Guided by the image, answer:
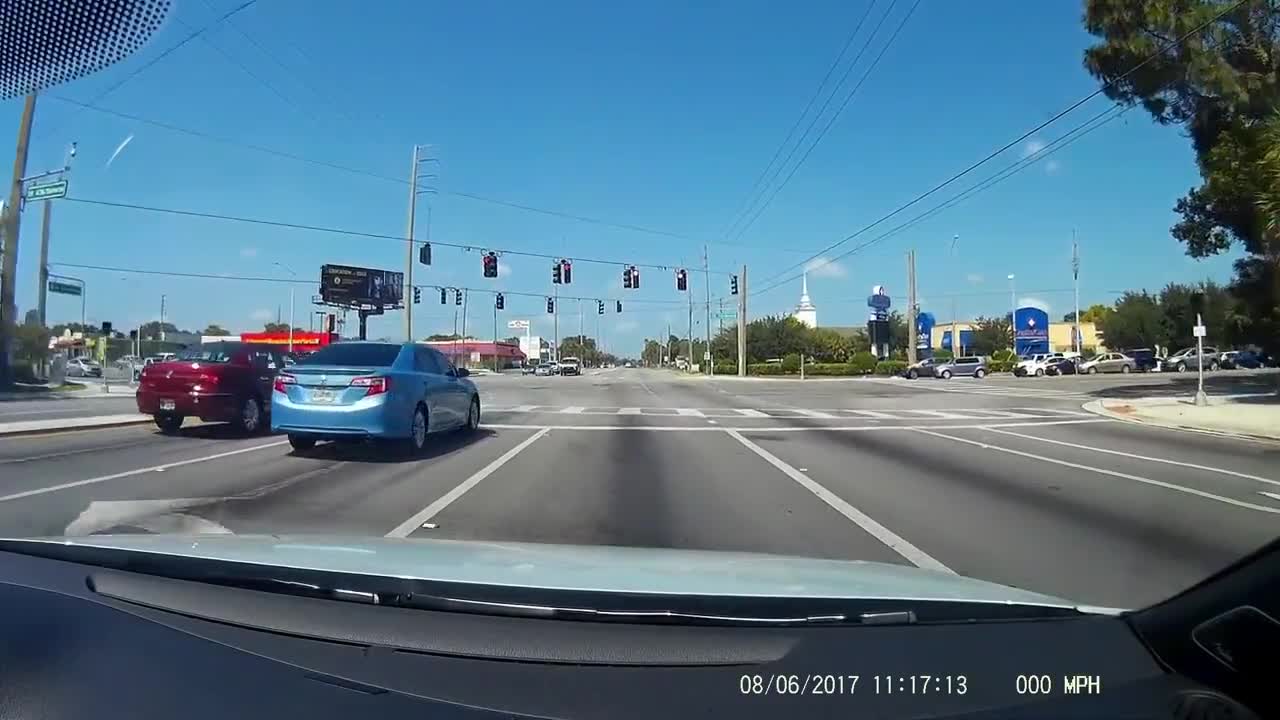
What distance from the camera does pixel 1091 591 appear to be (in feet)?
16.9

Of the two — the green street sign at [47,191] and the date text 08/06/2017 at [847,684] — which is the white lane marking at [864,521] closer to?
the date text 08/06/2017 at [847,684]

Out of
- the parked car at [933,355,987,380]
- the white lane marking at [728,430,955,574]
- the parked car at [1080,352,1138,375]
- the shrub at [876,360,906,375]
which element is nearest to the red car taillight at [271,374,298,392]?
the white lane marking at [728,430,955,574]

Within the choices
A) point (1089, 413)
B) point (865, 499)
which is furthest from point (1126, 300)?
point (865, 499)

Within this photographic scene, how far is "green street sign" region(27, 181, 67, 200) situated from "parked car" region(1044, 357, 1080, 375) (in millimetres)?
58483

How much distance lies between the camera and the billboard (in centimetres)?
6906

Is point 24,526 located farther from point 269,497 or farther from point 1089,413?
point 1089,413

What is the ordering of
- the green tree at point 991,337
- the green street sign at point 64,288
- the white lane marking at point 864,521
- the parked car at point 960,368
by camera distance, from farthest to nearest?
the green tree at point 991,337
the parked car at point 960,368
the green street sign at point 64,288
the white lane marking at point 864,521

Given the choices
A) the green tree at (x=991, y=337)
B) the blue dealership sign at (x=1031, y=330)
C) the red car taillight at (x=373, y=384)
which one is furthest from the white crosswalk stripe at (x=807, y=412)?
the green tree at (x=991, y=337)

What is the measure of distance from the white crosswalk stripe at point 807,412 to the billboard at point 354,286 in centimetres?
4890

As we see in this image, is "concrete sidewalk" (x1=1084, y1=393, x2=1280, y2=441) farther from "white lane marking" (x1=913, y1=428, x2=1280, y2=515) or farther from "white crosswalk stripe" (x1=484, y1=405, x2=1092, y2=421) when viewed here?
"white lane marking" (x1=913, y1=428, x2=1280, y2=515)

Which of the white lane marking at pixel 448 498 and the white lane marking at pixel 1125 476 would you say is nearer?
the white lane marking at pixel 448 498

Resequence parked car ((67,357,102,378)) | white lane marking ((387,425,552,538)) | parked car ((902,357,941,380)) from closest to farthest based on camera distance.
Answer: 1. white lane marking ((387,425,552,538))
2. parked car ((902,357,941,380))
3. parked car ((67,357,102,378))

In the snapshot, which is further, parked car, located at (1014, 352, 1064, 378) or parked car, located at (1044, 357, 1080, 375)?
parked car, located at (1044, 357, 1080, 375)

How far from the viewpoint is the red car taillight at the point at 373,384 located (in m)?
10.8
